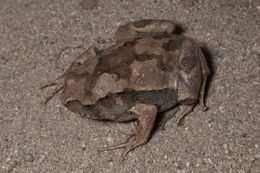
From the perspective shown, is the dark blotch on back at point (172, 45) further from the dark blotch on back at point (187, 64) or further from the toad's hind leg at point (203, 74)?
the toad's hind leg at point (203, 74)

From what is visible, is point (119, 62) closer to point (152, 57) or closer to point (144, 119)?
point (152, 57)

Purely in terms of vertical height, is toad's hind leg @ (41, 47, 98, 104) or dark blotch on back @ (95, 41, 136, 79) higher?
dark blotch on back @ (95, 41, 136, 79)

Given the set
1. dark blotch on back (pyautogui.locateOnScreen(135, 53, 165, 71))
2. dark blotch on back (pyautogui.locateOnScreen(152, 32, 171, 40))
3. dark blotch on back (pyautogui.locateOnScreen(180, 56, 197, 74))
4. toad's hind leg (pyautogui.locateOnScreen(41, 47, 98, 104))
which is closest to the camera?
dark blotch on back (pyautogui.locateOnScreen(135, 53, 165, 71))

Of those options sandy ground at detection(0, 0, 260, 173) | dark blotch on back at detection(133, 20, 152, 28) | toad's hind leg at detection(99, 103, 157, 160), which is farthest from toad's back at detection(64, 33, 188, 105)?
sandy ground at detection(0, 0, 260, 173)

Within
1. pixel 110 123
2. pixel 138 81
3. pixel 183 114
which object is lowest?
pixel 110 123

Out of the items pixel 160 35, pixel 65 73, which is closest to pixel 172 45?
pixel 160 35

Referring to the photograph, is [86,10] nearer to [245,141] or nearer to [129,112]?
[129,112]

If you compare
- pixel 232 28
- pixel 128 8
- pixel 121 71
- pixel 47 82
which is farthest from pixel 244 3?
pixel 47 82

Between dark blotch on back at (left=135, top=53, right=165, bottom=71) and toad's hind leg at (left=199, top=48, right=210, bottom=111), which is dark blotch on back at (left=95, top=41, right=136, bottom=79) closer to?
dark blotch on back at (left=135, top=53, right=165, bottom=71)
